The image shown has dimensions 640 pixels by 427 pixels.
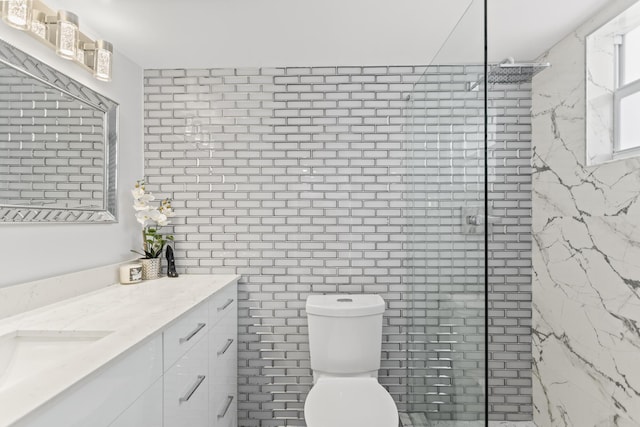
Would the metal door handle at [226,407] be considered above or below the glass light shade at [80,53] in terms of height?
below

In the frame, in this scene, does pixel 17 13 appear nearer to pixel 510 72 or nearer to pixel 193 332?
pixel 193 332

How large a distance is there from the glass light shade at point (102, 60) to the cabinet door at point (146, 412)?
1.48 m

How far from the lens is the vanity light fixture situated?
140 cm

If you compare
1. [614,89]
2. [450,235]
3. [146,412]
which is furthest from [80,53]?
[614,89]

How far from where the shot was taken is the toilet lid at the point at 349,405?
69.0 inches

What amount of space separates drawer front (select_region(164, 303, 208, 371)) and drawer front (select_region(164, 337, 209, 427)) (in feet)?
0.11

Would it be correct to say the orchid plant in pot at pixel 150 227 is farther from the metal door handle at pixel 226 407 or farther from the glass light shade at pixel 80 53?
the metal door handle at pixel 226 407

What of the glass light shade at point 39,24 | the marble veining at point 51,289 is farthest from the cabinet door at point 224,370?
the glass light shade at point 39,24

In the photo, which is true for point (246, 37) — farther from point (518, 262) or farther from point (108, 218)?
point (518, 262)

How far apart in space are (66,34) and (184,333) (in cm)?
137

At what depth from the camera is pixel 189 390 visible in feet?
5.15

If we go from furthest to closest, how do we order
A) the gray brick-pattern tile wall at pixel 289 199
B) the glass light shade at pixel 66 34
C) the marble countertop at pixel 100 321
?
1. the gray brick-pattern tile wall at pixel 289 199
2. the glass light shade at pixel 66 34
3. the marble countertop at pixel 100 321

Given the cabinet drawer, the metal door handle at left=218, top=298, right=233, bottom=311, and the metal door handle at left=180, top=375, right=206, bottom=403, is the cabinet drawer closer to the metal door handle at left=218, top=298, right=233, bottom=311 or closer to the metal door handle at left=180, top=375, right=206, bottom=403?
the metal door handle at left=180, top=375, right=206, bottom=403

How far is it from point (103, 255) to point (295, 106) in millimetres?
1482
